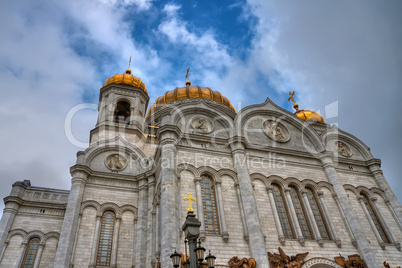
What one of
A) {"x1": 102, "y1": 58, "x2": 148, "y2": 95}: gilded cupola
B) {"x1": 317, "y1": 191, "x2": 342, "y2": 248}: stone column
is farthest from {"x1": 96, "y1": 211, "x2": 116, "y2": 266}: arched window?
{"x1": 102, "y1": 58, "x2": 148, "y2": 95}: gilded cupola

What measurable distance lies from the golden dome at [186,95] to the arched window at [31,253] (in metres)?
16.8

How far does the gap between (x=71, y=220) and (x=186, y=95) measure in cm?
1799

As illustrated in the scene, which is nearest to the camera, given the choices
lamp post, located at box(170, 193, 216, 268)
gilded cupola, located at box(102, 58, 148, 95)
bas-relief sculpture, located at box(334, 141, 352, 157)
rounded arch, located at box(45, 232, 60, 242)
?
lamp post, located at box(170, 193, 216, 268)

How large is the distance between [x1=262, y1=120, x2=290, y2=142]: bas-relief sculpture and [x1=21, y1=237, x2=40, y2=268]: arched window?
1659cm

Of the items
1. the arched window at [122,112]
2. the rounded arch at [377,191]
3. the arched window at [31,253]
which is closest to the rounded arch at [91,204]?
the arched window at [31,253]

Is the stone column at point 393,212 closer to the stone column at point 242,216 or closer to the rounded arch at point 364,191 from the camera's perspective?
the rounded arch at point 364,191

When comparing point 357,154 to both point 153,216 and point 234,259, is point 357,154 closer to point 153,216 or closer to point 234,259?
point 234,259

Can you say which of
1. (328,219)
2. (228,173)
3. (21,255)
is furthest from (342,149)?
(21,255)

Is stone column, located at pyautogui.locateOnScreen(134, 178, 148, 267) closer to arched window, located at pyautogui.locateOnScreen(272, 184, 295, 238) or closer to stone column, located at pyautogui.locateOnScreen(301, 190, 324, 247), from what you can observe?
arched window, located at pyautogui.locateOnScreen(272, 184, 295, 238)

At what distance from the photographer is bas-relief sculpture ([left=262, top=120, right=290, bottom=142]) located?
21.0 meters

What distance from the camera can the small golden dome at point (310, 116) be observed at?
1368 inches

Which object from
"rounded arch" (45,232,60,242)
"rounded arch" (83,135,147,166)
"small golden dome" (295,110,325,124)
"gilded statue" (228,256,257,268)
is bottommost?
"gilded statue" (228,256,257,268)

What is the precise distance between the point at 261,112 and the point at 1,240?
18614 mm

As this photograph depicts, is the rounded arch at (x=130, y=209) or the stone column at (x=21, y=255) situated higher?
the rounded arch at (x=130, y=209)
